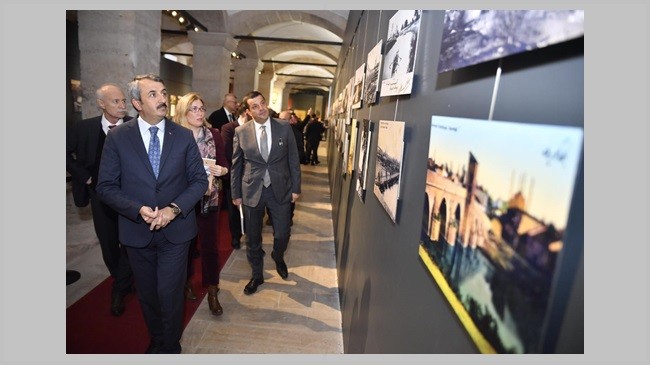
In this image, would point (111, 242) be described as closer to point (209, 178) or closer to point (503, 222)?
point (209, 178)

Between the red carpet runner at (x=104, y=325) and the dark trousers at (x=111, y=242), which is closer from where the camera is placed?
the red carpet runner at (x=104, y=325)

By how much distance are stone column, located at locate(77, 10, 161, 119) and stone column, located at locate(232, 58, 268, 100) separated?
10.9 meters

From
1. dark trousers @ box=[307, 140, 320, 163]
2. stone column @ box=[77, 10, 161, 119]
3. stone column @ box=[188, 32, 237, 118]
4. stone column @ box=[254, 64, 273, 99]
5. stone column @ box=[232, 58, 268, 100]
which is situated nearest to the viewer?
stone column @ box=[77, 10, 161, 119]

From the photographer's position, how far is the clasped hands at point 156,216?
7.31 ft

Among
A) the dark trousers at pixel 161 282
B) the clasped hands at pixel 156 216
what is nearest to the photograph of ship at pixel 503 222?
the clasped hands at pixel 156 216

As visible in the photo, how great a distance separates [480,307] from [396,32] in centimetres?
149

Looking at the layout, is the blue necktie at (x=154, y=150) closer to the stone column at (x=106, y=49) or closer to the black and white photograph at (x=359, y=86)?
the black and white photograph at (x=359, y=86)

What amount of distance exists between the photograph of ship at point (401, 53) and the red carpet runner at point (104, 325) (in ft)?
8.58

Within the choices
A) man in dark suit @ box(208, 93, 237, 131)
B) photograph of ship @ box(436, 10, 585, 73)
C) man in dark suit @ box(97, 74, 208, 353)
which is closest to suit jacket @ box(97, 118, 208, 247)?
man in dark suit @ box(97, 74, 208, 353)

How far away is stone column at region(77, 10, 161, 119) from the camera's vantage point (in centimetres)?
493

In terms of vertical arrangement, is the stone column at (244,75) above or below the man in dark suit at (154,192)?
above

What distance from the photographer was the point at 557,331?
549 mm

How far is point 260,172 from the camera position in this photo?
3.68 meters

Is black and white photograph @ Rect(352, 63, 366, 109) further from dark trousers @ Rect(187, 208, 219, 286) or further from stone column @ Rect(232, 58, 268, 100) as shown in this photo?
stone column @ Rect(232, 58, 268, 100)
